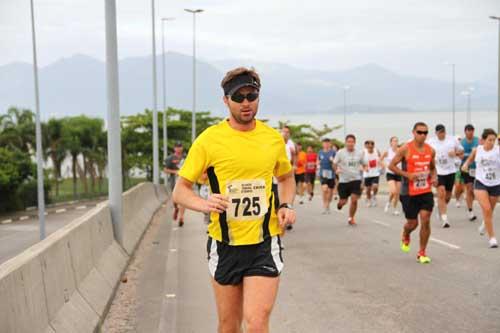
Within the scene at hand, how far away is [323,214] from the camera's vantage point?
70.8 feet

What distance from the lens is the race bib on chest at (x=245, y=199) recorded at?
206 inches

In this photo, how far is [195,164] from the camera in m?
5.30

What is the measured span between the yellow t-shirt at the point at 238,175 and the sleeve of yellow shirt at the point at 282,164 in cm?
11

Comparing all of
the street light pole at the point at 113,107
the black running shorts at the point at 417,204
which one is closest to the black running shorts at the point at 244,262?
the black running shorts at the point at 417,204

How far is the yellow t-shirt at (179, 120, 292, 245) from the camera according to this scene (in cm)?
524

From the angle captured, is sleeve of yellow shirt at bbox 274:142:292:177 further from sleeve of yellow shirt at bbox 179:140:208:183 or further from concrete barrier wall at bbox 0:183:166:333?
concrete barrier wall at bbox 0:183:166:333

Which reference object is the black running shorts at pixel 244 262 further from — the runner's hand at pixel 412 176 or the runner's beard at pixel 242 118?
the runner's hand at pixel 412 176

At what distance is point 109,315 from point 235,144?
386cm

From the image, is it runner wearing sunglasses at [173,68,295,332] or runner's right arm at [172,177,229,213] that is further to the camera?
runner wearing sunglasses at [173,68,295,332]

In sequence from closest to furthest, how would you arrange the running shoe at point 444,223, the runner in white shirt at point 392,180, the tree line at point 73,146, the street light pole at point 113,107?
the street light pole at point 113,107
the running shoe at point 444,223
the runner in white shirt at point 392,180
the tree line at point 73,146

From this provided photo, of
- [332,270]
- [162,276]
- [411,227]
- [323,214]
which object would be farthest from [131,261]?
[323,214]

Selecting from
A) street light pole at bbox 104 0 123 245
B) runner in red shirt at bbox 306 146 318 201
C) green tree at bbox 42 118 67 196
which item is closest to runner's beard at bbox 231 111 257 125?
street light pole at bbox 104 0 123 245

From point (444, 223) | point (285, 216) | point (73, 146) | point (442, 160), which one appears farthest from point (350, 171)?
point (73, 146)

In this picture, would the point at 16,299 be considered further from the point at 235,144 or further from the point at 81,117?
the point at 81,117
